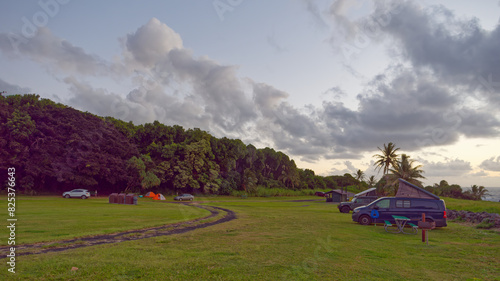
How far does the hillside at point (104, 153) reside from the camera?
144ft

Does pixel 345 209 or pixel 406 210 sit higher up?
pixel 406 210

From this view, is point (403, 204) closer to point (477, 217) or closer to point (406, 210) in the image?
point (406, 210)

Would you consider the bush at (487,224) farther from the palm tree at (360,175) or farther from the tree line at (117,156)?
the palm tree at (360,175)

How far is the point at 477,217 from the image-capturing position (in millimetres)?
20422

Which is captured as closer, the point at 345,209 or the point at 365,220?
the point at 365,220

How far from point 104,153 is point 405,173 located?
186 feet

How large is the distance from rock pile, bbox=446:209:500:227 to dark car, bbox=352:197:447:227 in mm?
3443

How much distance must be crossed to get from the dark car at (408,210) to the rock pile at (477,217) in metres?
3.44

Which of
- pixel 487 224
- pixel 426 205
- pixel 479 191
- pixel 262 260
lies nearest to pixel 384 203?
pixel 426 205

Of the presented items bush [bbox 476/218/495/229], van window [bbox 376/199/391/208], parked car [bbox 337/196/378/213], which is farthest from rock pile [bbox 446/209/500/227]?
parked car [bbox 337/196/378/213]

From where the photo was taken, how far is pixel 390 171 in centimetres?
5975

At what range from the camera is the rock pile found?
17.6 m

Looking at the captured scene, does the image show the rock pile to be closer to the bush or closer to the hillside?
the bush

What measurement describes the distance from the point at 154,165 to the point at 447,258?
56.0m
